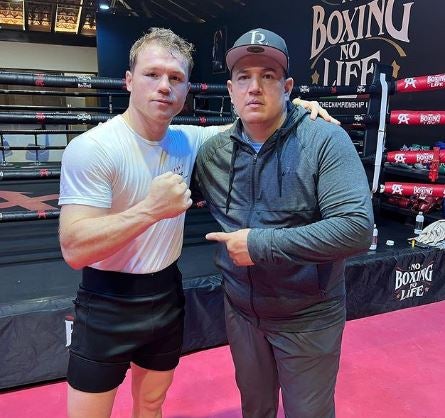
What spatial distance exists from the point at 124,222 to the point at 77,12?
10574 mm

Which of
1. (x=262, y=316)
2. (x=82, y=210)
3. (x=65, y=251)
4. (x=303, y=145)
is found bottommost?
(x=262, y=316)

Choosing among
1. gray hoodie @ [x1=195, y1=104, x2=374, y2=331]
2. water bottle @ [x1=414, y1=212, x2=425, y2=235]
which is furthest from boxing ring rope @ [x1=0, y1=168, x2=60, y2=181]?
water bottle @ [x1=414, y1=212, x2=425, y2=235]

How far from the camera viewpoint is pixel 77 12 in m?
9.88

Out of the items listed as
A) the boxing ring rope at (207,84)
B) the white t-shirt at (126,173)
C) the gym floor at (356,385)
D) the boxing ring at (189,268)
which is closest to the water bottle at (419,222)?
the boxing ring at (189,268)

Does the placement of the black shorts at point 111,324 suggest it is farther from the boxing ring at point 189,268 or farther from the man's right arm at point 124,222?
the boxing ring at point 189,268

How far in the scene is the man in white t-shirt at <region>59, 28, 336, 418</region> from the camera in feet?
3.52

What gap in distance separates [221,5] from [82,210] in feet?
29.3

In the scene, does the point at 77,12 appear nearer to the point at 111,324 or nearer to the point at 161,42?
the point at 161,42

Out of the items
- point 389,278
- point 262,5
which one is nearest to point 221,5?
point 262,5

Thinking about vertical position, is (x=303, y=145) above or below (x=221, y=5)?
below

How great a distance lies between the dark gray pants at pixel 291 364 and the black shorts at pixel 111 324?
0.26 meters

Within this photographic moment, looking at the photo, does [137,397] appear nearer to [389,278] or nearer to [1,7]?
[389,278]

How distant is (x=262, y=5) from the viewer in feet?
25.0

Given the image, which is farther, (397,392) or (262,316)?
(397,392)
